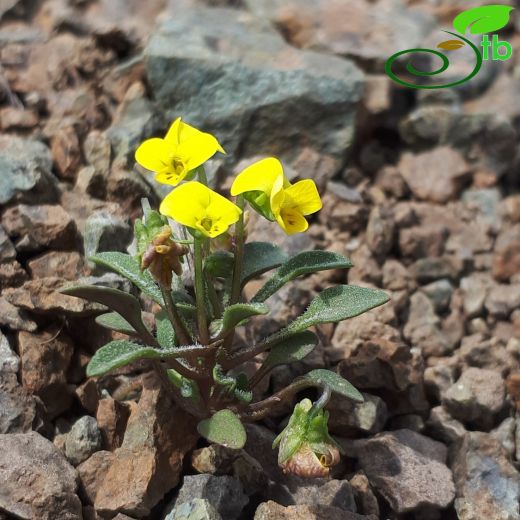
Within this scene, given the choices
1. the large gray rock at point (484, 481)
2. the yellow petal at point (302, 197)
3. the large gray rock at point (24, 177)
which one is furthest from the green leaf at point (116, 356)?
the large gray rock at point (484, 481)

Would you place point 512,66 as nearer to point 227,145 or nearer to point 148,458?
point 227,145

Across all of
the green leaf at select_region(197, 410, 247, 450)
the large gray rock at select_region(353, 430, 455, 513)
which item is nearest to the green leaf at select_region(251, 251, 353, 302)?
the green leaf at select_region(197, 410, 247, 450)

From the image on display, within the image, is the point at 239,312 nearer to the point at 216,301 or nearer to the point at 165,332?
the point at 216,301

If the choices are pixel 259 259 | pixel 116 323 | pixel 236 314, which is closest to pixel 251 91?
pixel 259 259

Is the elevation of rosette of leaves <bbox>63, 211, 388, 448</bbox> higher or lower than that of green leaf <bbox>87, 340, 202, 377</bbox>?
lower

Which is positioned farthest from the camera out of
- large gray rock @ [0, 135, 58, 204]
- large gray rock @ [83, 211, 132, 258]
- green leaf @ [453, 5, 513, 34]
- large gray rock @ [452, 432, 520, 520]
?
green leaf @ [453, 5, 513, 34]

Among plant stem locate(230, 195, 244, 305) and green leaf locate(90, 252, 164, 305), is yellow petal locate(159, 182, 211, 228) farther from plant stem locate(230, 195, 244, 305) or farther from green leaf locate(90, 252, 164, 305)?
green leaf locate(90, 252, 164, 305)
